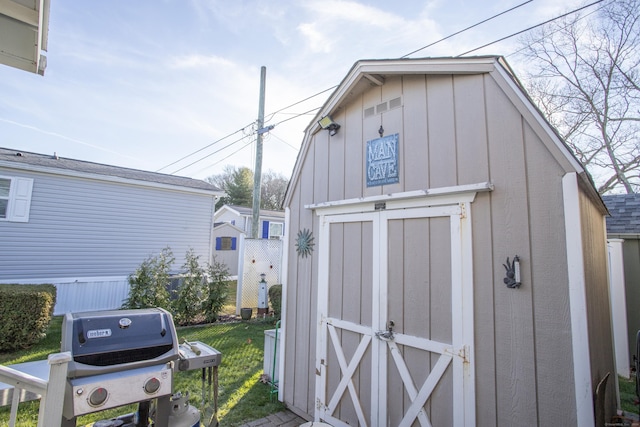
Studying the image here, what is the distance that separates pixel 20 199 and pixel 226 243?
31.7 ft

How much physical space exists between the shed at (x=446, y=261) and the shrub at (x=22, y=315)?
498cm

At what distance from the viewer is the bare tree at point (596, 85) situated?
1067cm

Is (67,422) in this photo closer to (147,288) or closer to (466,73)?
(466,73)

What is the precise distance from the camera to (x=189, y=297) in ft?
24.4

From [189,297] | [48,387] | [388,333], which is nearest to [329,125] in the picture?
[388,333]

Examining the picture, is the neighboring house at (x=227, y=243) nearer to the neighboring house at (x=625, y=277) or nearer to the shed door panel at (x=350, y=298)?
the shed door panel at (x=350, y=298)

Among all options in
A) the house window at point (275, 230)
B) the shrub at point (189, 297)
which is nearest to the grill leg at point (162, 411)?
the shrub at point (189, 297)

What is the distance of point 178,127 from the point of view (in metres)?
12.0

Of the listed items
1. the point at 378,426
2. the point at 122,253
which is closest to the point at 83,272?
the point at 122,253

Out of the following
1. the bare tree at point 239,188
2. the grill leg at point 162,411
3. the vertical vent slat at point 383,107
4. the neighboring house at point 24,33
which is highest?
the bare tree at point 239,188

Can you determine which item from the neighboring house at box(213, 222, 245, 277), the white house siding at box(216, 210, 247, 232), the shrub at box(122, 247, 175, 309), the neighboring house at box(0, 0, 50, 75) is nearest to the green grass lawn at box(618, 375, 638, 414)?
the neighboring house at box(0, 0, 50, 75)

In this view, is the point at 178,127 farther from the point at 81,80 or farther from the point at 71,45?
the point at 71,45

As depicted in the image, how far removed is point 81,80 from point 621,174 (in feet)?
58.1

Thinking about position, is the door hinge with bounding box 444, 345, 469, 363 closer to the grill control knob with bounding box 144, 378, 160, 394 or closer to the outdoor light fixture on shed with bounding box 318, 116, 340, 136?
the grill control knob with bounding box 144, 378, 160, 394
